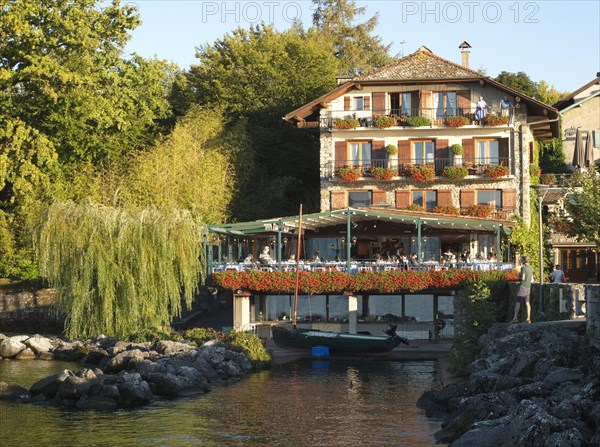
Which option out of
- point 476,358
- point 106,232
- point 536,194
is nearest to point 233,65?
point 536,194

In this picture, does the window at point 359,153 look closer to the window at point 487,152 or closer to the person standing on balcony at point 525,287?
the window at point 487,152

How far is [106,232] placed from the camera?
134 feet

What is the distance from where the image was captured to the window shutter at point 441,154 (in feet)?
179

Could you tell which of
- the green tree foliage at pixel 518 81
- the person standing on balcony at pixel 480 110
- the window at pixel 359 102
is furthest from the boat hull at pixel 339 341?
the green tree foliage at pixel 518 81

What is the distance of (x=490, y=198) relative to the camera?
5450 centimetres

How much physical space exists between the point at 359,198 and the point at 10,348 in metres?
21.2

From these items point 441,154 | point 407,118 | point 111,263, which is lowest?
point 111,263

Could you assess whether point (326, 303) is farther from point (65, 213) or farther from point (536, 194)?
point (536, 194)

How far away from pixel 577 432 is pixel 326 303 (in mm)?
26854

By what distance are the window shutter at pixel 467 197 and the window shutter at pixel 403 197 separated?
2769mm

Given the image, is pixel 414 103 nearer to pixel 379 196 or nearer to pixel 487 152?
pixel 487 152

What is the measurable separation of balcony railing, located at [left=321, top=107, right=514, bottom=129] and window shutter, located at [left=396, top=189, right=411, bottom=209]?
3473mm

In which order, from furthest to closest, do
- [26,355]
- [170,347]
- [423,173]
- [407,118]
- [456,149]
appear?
[407,118] → [423,173] → [456,149] → [26,355] → [170,347]

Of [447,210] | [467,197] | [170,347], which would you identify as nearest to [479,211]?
[467,197]
